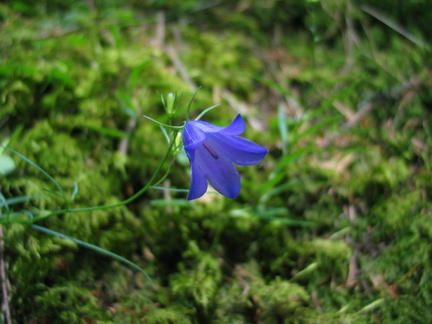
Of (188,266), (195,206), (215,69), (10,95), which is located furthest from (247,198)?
(10,95)

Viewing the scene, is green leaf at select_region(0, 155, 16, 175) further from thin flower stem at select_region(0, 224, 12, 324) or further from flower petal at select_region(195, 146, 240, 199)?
flower petal at select_region(195, 146, 240, 199)

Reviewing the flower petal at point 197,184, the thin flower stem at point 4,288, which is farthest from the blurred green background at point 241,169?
→ the flower petal at point 197,184

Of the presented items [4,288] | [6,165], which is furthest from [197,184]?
[6,165]

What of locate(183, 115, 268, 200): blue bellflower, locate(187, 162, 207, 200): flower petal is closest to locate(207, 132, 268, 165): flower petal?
locate(183, 115, 268, 200): blue bellflower

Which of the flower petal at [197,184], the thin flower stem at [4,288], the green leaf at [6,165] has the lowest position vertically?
the thin flower stem at [4,288]

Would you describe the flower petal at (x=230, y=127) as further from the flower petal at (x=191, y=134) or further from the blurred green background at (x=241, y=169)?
the blurred green background at (x=241, y=169)

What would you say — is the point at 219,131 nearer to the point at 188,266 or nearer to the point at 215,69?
the point at 188,266

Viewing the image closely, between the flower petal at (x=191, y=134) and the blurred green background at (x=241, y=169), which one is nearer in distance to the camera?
the flower petal at (x=191, y=134)
